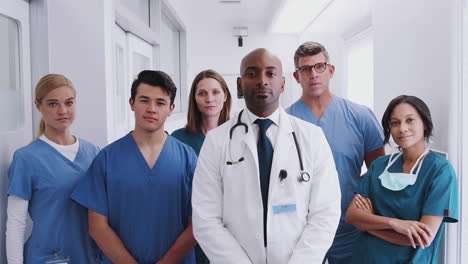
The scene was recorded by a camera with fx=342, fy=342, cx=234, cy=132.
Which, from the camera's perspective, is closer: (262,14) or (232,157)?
(232,157)

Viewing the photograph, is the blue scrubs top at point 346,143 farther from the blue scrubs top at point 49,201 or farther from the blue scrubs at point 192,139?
the blue scrubs top at point 49,201

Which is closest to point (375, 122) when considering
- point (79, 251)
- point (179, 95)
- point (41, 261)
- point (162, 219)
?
point (162, 219)

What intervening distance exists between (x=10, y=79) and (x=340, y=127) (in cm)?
158

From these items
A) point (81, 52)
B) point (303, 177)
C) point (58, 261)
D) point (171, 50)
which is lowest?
point (58, 261)

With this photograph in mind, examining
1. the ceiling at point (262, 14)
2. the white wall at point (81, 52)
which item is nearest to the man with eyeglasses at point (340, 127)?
the white wall at point (81, 52)

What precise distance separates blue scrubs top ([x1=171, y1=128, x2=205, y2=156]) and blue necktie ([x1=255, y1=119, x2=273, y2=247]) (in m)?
0.69

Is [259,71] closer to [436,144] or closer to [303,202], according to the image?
[303,202]

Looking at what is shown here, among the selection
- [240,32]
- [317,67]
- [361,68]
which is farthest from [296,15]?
[317,67]

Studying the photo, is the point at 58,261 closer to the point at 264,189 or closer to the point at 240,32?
the point at 264,189

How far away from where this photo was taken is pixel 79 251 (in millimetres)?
1417

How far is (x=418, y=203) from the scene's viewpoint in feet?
4.29

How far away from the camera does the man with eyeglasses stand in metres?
1.67

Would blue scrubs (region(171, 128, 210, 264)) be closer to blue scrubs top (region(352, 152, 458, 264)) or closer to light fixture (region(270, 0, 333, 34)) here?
blue scrubs top (region(352, 152, 458, 264))

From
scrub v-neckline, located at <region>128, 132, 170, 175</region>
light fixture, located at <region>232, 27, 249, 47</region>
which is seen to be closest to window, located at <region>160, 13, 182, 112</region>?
light fixture, located at <region>232, 27, 249, 47</region>
